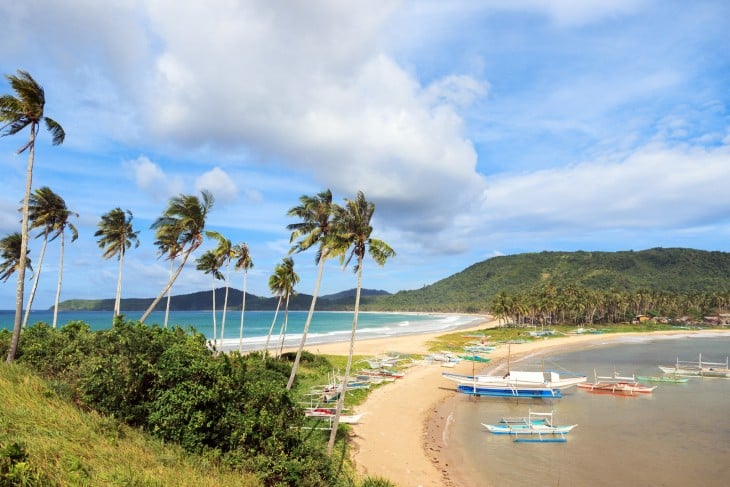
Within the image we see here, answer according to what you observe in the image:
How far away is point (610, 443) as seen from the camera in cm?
2266

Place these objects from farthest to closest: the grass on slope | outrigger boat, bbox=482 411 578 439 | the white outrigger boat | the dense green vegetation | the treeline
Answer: the treeline
outrigger boat, bbox=482 411 578 439
the white outrigger boat
the dense green vegetation
the grass on slope

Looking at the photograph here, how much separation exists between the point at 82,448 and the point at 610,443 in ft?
83.3

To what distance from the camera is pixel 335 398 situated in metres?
28.0

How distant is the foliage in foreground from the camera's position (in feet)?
40.1

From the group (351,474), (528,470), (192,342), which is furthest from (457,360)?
(192,342)

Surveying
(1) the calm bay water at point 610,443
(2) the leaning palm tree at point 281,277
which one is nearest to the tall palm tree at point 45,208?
(2) the leaning palm tree at point 281,277

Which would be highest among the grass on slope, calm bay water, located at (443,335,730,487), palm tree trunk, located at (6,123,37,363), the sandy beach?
palm tree trunk, located at (6,123,37,363)

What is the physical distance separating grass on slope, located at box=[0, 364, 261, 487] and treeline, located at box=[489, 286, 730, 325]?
346 ft

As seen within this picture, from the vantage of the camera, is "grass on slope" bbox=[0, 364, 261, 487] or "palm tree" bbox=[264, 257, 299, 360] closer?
"grass on slope" bbox=[0, 364, 261, 487]

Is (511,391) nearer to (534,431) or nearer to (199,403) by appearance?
(534,431)

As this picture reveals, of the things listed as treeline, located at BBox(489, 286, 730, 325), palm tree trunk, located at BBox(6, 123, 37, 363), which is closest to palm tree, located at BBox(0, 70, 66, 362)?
palm tree trunk, located at BBox(6, 123, 37, 363)

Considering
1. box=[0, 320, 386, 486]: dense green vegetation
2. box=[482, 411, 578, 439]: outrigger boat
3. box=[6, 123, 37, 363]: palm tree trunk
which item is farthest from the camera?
box=[482, 411, 578, 439]: outrigger boat

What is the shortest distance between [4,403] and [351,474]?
1259 centimetres

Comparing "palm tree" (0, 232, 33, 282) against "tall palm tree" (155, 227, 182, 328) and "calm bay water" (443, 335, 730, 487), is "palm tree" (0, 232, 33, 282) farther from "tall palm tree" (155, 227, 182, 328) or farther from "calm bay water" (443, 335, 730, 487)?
"calm bay water" (443, 335, 730, 487)
